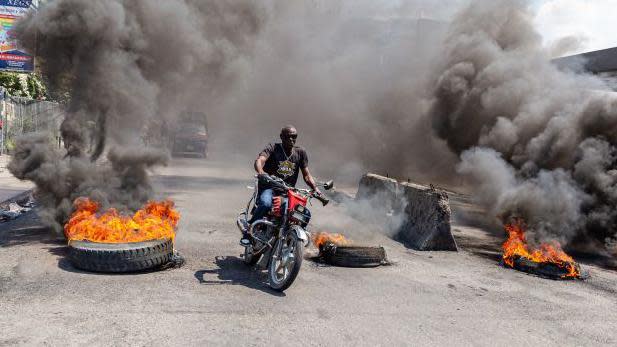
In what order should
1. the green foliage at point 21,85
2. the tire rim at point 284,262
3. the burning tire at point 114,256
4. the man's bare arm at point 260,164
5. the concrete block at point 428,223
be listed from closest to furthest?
the tire rim at point 284,262 → the burning tire at point 114,256 → the man's bare arm at point 260,164 → the concrete block at point 428,223 → the green foliage at point 21,85

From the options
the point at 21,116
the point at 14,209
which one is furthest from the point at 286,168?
the point at 21,116

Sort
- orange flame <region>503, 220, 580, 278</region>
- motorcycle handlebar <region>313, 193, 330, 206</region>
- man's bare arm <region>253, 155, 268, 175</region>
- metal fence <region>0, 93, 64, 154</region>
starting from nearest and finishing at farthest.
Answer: motorcycle handlebar <region>313, 193, 330, 206</region> → man's bare arm <region>253, 155, 268, 175</region> → orange flame <region>503, 220, 580, 278</region> → metal fence <region>0, 93, 64, 154</region>

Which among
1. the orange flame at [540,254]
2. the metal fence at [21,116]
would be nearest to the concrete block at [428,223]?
the orange flame at [540,254]

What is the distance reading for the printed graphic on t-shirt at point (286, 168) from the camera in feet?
20.8

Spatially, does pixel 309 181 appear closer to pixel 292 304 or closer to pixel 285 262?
pixel 285 262

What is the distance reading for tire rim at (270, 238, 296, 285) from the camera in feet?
17.5

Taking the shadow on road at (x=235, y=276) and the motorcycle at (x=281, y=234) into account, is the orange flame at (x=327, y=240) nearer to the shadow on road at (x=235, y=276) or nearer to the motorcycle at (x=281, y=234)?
the motorcycle at (x=281, y=234)

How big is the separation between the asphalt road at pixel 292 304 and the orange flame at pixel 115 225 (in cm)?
43

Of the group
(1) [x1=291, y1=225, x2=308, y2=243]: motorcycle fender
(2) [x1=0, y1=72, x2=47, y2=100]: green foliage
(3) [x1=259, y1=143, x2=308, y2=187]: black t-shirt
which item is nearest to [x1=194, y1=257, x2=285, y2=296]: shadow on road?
(1) [x1=291, y1=225, x2=308, y2=243]: motorcycle fender

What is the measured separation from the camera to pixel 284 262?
550cm

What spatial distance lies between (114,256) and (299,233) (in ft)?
7.02

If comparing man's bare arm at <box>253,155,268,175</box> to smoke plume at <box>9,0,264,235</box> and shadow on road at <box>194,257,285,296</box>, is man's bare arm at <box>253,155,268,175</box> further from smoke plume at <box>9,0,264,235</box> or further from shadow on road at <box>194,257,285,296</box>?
smoke plume at <box>9,0,264,235</box>

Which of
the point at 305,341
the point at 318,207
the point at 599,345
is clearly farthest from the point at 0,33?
the point at 599,345

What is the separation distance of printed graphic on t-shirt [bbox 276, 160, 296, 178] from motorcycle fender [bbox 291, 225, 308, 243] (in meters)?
1.06
